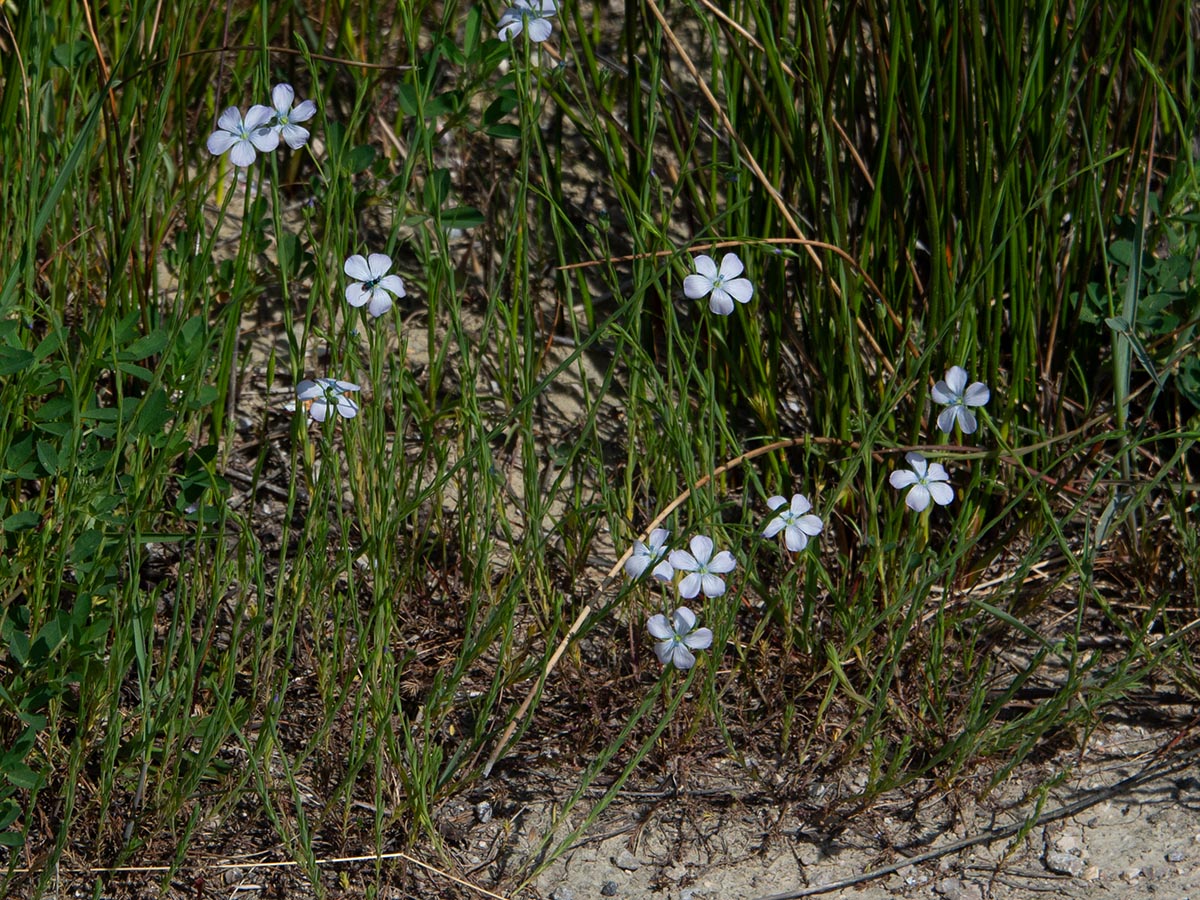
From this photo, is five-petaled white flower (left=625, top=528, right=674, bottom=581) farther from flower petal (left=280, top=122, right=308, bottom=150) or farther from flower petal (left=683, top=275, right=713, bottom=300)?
flower petal (left=280, top=122, right=308, bottom=150)

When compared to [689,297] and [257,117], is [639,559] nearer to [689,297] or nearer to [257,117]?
[689,297]

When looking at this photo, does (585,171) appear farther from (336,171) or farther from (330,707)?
(330,707)

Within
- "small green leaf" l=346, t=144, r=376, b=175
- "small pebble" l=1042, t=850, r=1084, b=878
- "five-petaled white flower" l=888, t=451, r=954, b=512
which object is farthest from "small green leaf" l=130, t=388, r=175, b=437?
"small pebble" l=1042, t=850, r=1084, b=878

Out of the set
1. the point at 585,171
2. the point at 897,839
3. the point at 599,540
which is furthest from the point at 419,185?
the point at 897,839

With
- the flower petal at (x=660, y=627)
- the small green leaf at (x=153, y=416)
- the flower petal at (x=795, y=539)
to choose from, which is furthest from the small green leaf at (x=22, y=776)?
the flower petal at (x=795, y=539)

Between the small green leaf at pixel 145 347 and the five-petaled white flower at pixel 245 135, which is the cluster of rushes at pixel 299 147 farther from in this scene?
the small green leaf at pixel 145 347

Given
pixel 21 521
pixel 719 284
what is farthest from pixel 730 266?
pixel 21 521
